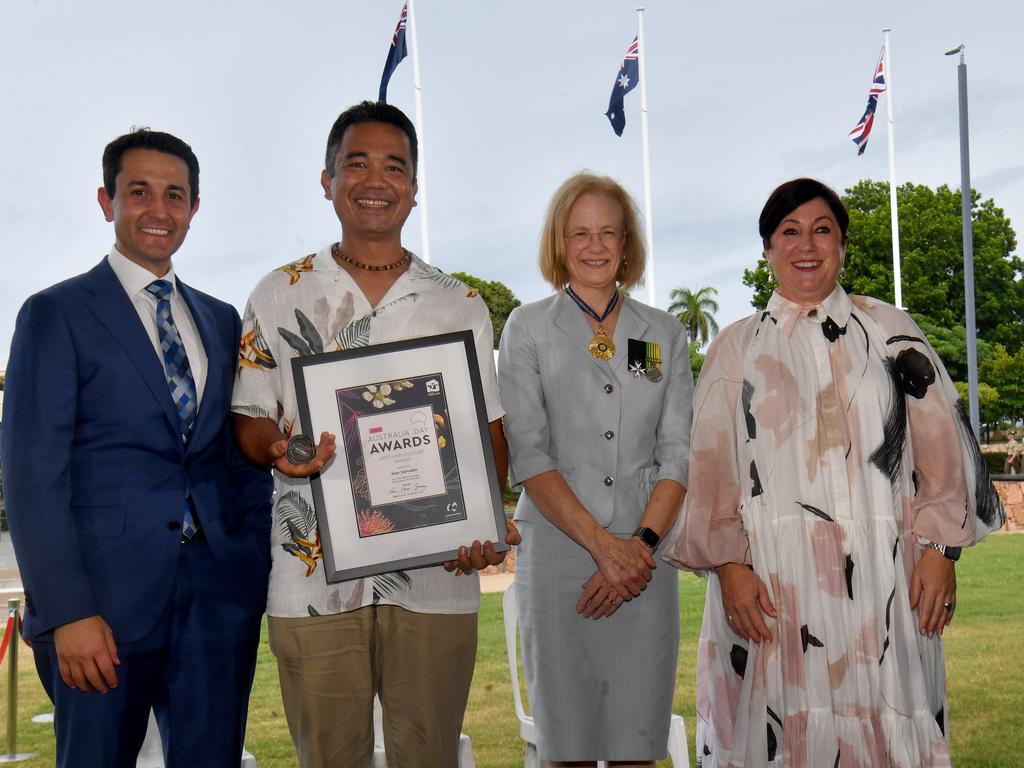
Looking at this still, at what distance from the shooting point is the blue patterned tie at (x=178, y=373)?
9.73 feet

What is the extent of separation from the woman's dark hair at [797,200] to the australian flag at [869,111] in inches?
781

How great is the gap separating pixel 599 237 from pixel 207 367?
139cm

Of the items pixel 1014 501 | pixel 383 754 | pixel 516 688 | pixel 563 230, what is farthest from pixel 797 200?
pixel 1014 501

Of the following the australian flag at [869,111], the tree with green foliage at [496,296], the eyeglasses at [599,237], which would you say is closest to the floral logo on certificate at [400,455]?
the eyeglasses at [599,237]

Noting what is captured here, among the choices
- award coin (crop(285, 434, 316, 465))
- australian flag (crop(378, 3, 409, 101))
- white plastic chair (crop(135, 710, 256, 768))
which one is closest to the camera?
award coin (crop(285, 434, 316, 465))

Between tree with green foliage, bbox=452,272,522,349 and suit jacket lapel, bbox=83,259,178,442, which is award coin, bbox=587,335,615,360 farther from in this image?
tree with green foliage, bbox=452,272,522,349

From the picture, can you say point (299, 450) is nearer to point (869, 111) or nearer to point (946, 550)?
point (946, 550)

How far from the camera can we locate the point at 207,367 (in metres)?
3.07

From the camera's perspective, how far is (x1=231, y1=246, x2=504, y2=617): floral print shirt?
2.87 metres

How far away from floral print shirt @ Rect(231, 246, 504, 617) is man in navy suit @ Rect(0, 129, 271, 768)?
17 centimetres

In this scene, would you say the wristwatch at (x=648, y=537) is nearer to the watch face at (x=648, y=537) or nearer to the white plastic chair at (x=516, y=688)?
the watch face at (x=648, y=537)

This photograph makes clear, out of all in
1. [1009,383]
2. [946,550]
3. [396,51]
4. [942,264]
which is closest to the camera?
[946,550]

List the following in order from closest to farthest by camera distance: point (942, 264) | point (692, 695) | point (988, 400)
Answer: point (692, 695), point (988, 400), point (942, 264)

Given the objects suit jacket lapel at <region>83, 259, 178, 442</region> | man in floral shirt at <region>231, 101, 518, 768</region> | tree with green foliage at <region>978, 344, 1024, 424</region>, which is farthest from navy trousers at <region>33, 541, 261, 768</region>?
tree with green foliage at <region>978, 344, 1024, 424</region>
